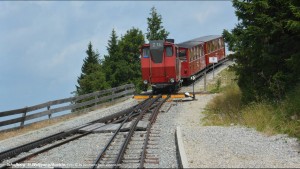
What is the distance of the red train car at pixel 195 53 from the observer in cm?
3161

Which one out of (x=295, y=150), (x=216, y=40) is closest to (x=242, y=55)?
(x=295, y=150)

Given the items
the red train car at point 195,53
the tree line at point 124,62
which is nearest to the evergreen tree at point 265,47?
the red train car at point 195,53

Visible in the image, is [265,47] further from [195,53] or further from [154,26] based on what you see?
[154,26]

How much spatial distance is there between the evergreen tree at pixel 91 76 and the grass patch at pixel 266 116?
1889 inches

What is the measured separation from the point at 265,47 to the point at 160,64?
41.5 ft

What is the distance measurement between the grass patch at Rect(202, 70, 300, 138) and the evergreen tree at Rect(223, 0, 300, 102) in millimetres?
592

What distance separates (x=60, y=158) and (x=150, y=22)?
63247 mm

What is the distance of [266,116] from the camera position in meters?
14.9

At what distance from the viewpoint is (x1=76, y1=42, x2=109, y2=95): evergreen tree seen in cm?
6769

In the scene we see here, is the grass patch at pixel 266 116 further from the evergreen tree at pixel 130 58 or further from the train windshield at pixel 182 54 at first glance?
the evergreen tree at pixel 130 58

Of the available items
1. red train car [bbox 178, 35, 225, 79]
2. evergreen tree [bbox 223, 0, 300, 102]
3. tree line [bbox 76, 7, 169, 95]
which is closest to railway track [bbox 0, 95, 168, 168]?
evergreen tree [bbox 223, 0, 300, 102]

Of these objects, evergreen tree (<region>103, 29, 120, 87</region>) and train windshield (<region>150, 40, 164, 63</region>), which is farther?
evergreen tree (<region>103, 29, 120, 87</region>)

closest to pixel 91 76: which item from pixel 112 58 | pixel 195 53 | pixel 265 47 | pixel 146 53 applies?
pixel 112 58

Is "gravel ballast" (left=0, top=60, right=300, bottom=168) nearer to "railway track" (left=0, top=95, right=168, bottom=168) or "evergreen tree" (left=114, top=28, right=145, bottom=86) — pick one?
"railway track" (left=0, top=95, right=168, bottom=168)
